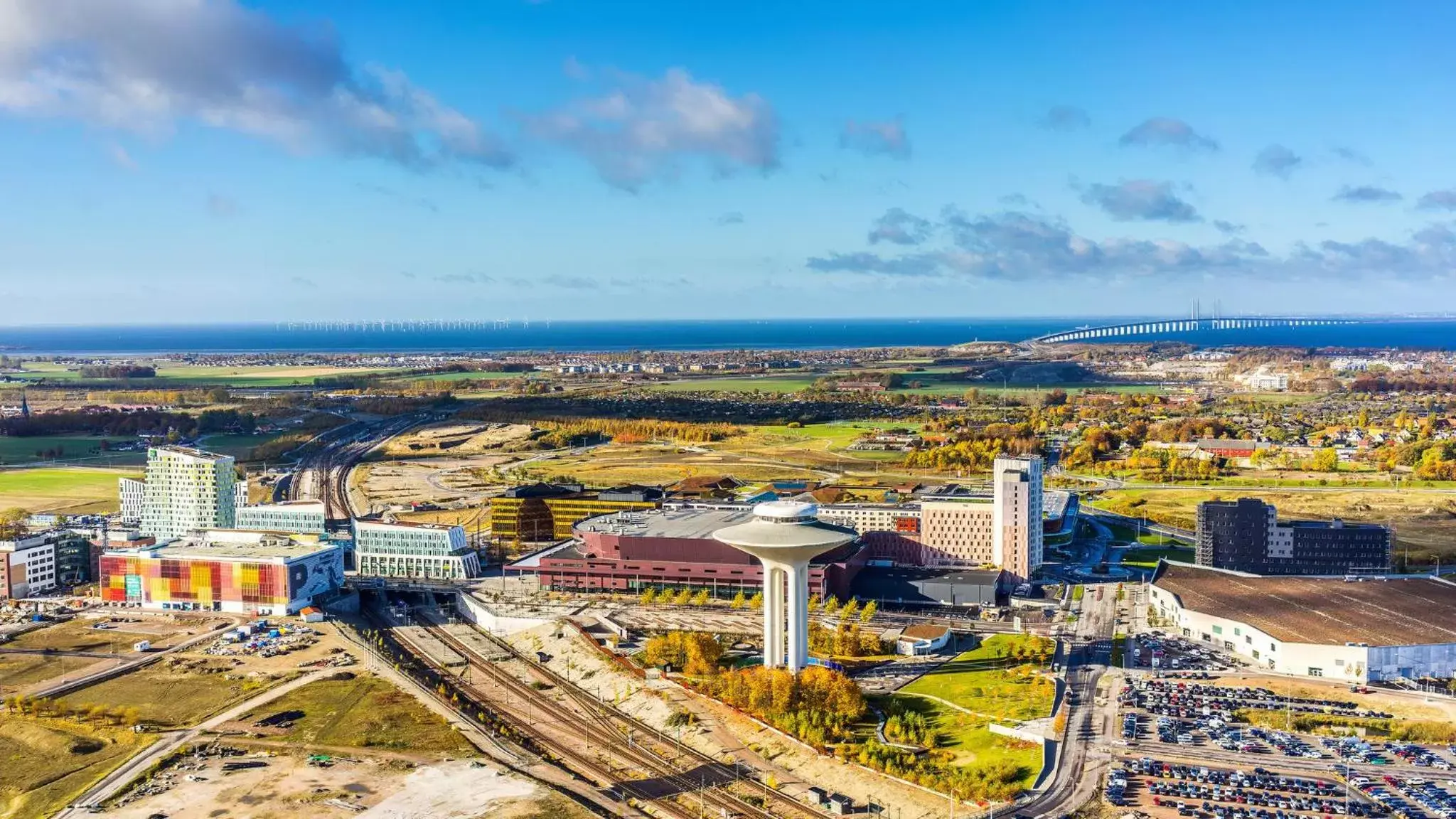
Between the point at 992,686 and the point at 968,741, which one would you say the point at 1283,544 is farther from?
the point at 968,741

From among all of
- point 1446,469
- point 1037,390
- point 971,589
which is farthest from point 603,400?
point 971,589

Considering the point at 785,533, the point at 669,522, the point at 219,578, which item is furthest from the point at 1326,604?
the point at 219,578

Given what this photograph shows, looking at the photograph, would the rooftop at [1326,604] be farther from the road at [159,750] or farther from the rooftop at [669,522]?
the road at [159,750]

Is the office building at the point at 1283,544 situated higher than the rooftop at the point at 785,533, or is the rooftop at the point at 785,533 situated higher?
the rooftop at the point at 785,533

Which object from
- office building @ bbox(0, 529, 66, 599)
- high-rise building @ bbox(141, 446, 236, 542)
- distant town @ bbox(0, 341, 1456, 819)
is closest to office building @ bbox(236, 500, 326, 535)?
distant town @ bbox(0, 341, 1456, 819)

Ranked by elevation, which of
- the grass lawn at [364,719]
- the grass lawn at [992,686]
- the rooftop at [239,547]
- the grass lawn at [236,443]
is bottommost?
the grass lawn at [364,719]

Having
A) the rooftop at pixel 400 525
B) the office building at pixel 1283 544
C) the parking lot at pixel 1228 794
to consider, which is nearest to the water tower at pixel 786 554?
the parking lot at pixel 1228 794

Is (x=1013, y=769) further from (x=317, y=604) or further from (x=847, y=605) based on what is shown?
(x=317, y=604)

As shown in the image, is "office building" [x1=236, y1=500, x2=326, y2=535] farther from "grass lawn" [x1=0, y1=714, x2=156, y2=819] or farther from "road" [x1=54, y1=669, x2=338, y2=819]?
"grass lawn" [x1=0, y1=714, x2=156, y2=819]
